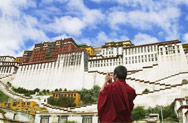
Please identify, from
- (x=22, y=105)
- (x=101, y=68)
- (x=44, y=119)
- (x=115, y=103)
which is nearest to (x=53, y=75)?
(x=101, y=68)

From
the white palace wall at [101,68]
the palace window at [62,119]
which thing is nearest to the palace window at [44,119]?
the palace window at [62,119]

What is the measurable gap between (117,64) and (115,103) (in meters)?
51.0

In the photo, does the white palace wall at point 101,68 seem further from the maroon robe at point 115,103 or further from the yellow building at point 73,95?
the maroon robe at point 115,103

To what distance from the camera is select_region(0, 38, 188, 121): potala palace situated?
3718 cm

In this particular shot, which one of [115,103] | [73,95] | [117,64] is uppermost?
[117,64]

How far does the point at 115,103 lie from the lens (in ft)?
9.99

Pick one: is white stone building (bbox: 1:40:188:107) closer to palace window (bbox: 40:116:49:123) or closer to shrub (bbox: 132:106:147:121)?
shrub (bbox: 132:106:147:121)

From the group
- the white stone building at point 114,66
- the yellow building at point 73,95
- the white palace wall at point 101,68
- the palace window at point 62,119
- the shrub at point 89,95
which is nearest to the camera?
the palace window at point 62,119

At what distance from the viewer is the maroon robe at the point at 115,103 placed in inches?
118

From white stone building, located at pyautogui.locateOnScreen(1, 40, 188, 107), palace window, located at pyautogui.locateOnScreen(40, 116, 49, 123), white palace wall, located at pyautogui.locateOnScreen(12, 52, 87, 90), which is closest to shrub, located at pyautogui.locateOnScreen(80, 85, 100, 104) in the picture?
white stone building, located at pyautogui.locateOnScreen(1, 40, 188, 107)

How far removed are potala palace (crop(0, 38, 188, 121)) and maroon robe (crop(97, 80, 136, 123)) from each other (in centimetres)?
2910

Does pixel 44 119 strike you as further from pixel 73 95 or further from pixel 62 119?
pixel 73 95

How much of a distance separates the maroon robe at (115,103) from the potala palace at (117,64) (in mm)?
29102

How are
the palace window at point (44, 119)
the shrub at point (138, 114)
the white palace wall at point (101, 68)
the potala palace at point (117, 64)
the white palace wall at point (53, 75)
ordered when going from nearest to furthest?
the palace window at point (44, 119) < the shrub at point (138, 114) < the potala palace at point (117, 64) < the white palace wall at point (101, 68) < the white palace wall at point (53, 75)
